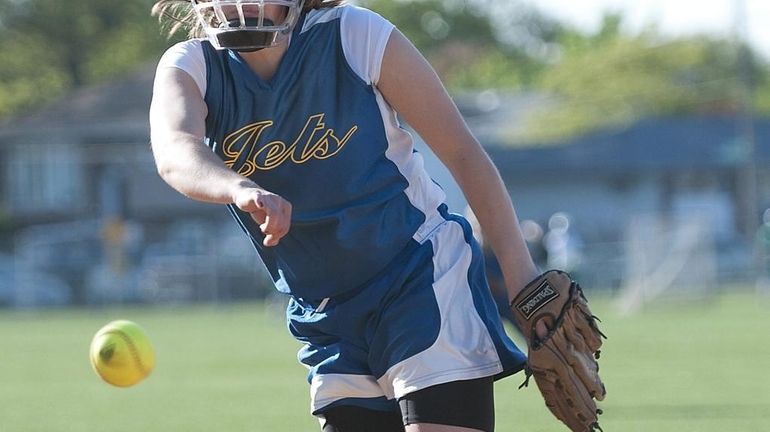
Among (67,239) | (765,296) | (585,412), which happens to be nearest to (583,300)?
(585,412)

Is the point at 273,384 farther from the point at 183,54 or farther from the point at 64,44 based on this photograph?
the point at 64,44

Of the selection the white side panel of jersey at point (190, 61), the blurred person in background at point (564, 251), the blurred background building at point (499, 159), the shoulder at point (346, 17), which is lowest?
the white side panel of jersey at point (190, 61)

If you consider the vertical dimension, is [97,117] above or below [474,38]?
below

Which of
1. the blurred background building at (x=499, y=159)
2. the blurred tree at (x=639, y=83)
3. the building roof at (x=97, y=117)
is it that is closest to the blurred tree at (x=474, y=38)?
the blurred background building at (x=499, y=159)

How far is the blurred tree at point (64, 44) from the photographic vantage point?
57.8 metres

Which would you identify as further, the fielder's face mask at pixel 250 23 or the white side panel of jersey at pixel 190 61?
the white side panel of jersey at pixel 190 61

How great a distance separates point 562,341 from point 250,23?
1185 millimetres

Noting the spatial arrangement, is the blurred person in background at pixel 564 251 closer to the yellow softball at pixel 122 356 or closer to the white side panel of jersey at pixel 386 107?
the yellow softball at pixel 122 356

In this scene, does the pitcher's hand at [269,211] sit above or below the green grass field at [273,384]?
below

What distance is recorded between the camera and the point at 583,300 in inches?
159

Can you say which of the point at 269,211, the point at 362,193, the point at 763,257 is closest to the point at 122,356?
the point at 362,193

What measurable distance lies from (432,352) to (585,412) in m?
Answer: 0.47

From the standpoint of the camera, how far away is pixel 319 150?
4008 millimetres

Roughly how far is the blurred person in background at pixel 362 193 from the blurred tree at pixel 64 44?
176ft
